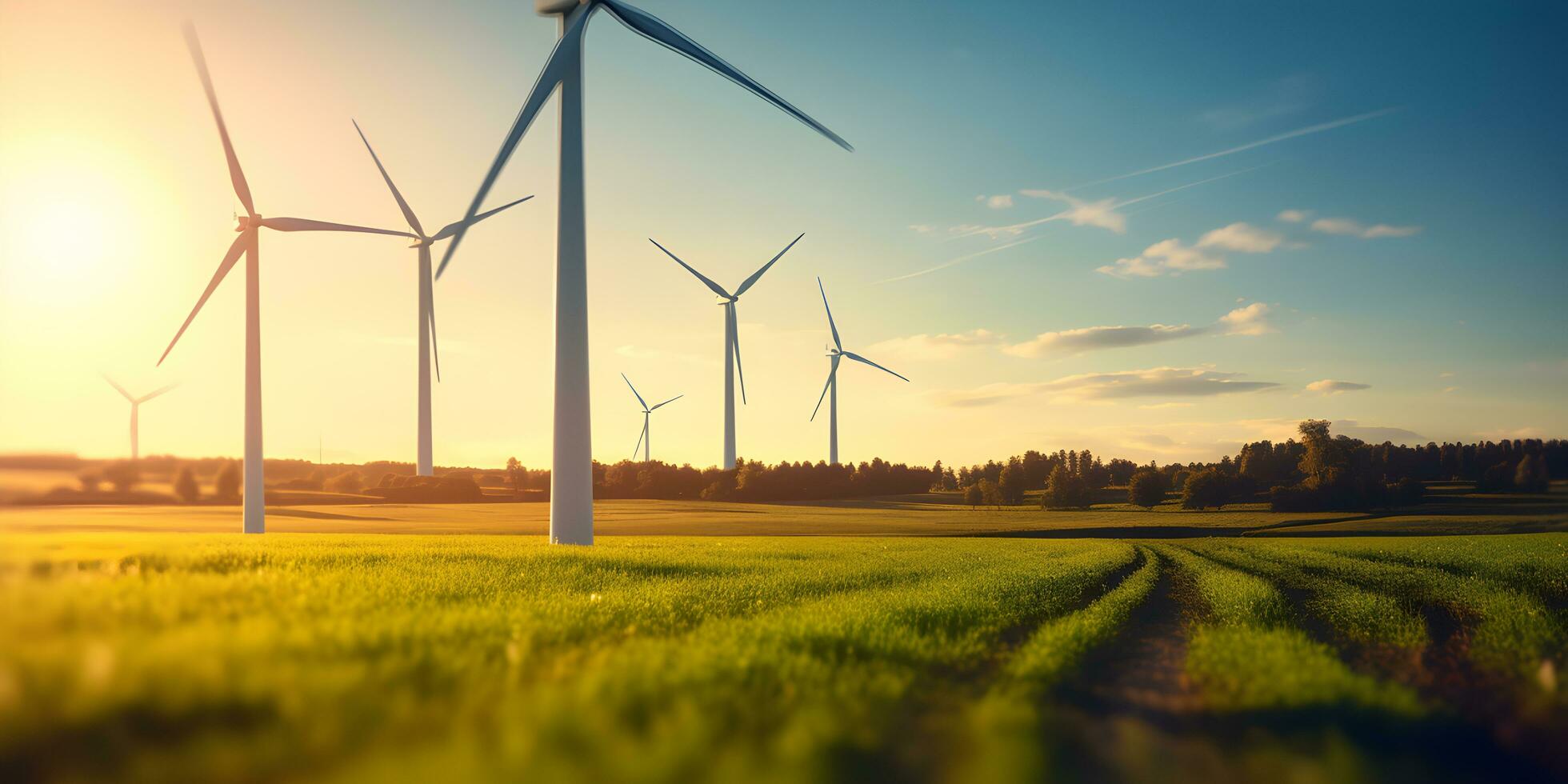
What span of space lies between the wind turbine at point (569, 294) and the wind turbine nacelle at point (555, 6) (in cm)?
389

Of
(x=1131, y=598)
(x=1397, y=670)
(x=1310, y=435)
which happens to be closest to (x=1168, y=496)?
(x=1310, y=435)

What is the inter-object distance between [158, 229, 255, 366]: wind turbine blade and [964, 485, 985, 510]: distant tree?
360ft

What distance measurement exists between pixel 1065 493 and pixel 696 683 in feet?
402

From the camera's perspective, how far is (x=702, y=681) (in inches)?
323

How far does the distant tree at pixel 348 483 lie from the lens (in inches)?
4695

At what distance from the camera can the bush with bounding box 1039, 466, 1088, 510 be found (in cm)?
12025

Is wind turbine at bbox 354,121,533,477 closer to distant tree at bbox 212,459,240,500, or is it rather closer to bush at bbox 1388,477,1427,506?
distant tree at bbox 212,459,240,500

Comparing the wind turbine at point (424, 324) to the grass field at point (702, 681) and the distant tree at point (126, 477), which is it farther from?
the grass field at point (702, 681)

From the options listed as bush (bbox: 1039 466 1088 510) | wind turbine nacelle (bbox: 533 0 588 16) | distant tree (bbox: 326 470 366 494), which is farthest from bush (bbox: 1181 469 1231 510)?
distant tree (bbox: 326 470 366 494)

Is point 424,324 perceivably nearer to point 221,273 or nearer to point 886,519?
point 221,273

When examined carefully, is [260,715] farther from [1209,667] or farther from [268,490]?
[268,490]

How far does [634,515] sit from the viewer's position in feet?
337

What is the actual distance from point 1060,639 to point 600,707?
30.3ft

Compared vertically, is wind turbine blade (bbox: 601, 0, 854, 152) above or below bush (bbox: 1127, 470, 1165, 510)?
above
